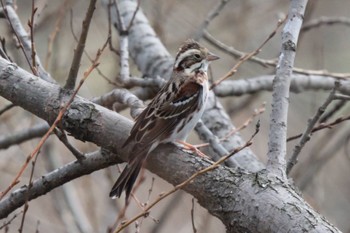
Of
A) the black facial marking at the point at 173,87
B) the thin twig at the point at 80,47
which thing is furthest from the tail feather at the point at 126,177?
the black facial marking at the point at 173,87

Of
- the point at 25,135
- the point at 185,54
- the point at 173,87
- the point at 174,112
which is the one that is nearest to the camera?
the point at 174,112

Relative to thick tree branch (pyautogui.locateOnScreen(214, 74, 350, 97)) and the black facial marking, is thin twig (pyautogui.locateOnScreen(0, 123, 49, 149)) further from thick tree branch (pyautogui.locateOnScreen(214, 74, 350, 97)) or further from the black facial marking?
thick tree branch (pyautogui.locateOnScreen(214, 74, 350, 97))

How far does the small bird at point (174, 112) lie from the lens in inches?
152

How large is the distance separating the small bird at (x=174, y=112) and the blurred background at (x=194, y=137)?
1.38m

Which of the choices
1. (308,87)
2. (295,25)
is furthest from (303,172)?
(295,25)

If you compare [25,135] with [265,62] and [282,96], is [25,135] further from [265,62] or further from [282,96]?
[282,96]

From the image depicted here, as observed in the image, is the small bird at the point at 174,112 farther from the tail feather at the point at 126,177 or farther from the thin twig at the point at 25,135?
the thin twig at the point at 25,135

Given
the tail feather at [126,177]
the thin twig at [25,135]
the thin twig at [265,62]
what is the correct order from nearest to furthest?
the tail feather at [126,177] → the thin twig at [25,135] → the thin twig at [265,62]

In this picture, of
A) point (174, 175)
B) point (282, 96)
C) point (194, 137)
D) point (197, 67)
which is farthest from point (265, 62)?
point (194, 137)

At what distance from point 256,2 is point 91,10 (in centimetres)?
580

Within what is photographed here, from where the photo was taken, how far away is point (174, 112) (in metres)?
4.53

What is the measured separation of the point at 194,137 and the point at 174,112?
19.5ft

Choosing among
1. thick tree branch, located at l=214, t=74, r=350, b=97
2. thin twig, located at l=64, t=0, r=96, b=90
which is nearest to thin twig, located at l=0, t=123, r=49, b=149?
thin twig, located at l=64, t=0, r=96, b=90

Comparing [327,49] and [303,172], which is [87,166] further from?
[327,49]
